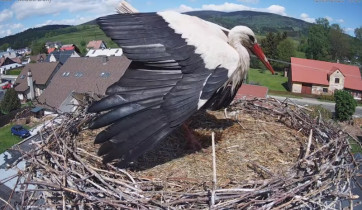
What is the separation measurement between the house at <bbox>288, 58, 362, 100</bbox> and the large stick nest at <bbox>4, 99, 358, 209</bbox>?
60.2 ft

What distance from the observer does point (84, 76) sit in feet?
50.8

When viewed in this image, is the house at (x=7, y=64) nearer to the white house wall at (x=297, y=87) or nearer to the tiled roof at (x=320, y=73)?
the white house wall at (x=297, y=87)

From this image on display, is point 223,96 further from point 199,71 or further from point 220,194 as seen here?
point 220,194

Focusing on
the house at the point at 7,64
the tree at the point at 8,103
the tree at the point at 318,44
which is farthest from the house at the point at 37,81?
the tree at the point at 318,44

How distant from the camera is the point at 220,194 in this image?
1.96m

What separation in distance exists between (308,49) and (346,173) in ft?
114

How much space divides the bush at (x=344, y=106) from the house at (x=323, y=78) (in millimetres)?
5273

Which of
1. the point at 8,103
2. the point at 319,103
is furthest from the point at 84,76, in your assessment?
the point at 319,103

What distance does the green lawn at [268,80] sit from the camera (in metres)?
24.1

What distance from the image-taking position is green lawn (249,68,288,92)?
2406 centimetres

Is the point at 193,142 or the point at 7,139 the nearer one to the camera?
the point at 193,142

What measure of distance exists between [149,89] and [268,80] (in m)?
25.3

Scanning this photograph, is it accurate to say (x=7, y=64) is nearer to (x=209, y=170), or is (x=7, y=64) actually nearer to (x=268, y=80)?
(x=268, y=80)

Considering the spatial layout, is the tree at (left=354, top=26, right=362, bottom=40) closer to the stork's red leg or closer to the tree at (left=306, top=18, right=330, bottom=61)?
the tree at (left=306, top=18, right=330, bottom=61)
